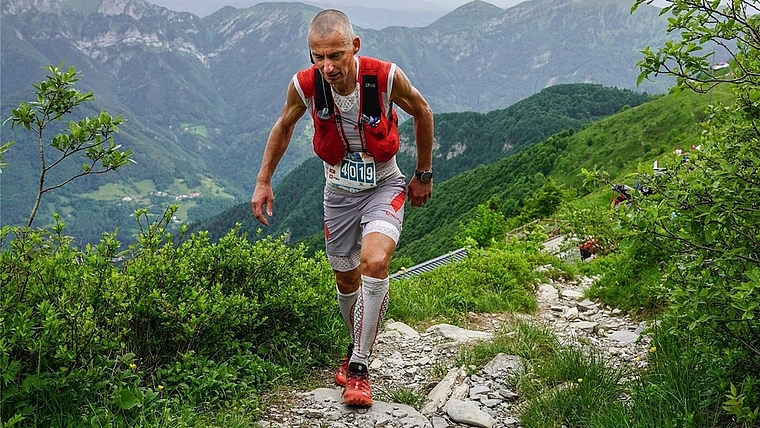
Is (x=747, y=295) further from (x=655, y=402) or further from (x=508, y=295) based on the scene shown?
(x=508, y=295)

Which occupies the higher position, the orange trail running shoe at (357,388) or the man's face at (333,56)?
the man's face at (333,56)

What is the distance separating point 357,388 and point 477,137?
175267mm

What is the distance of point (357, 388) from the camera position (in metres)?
4.72

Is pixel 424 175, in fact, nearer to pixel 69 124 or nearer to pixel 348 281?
pixel 348 281

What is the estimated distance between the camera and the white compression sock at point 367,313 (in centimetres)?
473

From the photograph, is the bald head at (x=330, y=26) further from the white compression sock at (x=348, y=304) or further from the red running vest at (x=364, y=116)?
the white compression sock at (x=348, y=304)

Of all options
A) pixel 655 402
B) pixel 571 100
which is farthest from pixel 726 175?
pixel 571 100

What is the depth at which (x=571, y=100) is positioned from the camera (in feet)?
539

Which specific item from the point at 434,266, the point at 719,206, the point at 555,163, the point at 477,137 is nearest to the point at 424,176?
the point at 719,206

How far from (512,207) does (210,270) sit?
60.4 meters

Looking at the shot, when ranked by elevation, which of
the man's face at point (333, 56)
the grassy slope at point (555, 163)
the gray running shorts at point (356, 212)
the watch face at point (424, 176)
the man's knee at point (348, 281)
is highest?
the grassy slope at point (555, 163)

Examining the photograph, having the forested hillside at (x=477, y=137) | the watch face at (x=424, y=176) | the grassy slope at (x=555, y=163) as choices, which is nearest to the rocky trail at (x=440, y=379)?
the watch face at (x=424, y=176)

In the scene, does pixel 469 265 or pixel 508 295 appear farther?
pixel 469 265

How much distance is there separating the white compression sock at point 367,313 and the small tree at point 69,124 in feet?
6.30
